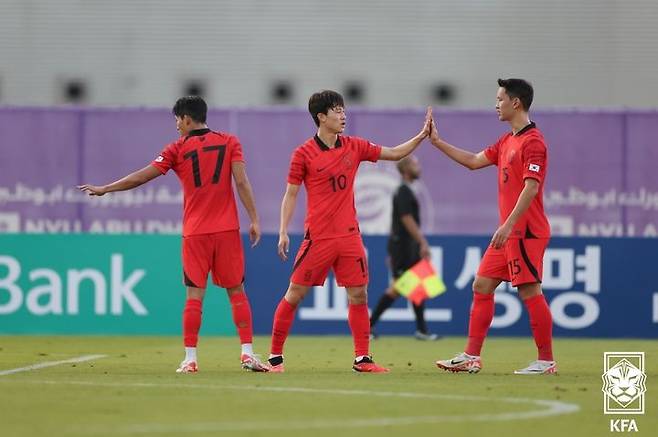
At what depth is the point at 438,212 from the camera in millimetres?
21828

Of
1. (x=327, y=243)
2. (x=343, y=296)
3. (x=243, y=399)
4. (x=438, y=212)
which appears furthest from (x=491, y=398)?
(x=438, y=212)

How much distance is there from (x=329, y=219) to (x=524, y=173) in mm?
1468

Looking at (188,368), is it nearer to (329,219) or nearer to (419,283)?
(329,219)

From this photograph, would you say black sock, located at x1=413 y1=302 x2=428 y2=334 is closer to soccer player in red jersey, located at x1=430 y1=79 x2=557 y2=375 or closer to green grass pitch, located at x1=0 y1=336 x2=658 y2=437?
green grass pitch, located at x1=0 y1=336 x2=658 y2=437

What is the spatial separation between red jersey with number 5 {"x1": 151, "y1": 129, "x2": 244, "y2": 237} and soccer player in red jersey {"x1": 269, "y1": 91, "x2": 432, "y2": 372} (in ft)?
1.50

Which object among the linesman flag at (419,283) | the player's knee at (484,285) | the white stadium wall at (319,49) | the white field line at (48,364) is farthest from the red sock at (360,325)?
the white stadium wall at (319,49)

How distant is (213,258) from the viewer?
435 inches

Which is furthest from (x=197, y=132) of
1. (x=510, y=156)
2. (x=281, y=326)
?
(x=510, y=156)

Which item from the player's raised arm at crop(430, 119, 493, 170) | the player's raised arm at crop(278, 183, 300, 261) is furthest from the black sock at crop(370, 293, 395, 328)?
the player's raised arm at crop(278, 183, 300, 261)

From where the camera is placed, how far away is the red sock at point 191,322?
10891 millimetres

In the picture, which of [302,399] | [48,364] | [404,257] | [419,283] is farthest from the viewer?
[404,257]

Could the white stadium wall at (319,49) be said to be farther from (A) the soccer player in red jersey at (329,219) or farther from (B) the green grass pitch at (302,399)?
(A) the soccer player in red jersey at (329,219)

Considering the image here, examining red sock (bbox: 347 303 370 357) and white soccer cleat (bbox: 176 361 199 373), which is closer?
white soccer cleat (bbox: 176 361 199 373)

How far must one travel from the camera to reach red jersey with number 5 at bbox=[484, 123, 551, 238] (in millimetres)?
10438
